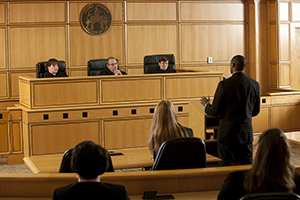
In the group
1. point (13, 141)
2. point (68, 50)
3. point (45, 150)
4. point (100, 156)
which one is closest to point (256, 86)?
point (100, 156)

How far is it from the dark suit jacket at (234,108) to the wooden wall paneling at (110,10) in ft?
18.1

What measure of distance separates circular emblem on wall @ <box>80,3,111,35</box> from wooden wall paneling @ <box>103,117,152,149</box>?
9.54 feet

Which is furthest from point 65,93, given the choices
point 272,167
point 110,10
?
point 272,167

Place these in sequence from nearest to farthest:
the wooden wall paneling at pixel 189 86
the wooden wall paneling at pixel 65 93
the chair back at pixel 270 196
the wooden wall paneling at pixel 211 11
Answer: the chair back at pixel 270 196
the wooden wall paneling at pixel 65 93
the wooden wall paneling at pixel 189 86
the wooden wall paneling at pixel 211 11

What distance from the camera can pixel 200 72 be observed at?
7363 millimetres

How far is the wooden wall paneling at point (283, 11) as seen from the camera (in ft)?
32.3

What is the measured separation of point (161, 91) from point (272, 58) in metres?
3.95

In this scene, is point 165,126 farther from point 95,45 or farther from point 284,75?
point 284,75

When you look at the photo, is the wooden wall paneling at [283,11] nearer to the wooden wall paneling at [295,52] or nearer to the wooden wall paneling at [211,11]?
the wooden wall paneling at [295,52]

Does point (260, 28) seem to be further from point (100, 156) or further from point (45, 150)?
point (100, 156)

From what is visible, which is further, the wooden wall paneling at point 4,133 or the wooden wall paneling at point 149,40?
the wooden wall paneling at point 149,40

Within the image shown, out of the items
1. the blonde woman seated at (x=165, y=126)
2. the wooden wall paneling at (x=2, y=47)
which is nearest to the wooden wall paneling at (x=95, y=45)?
the wooden wall paneling at (x=2, y=47)

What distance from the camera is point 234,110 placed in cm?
418

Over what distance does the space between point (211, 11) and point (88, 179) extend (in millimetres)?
8362
